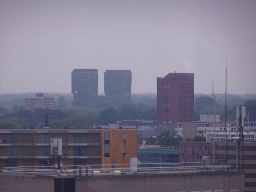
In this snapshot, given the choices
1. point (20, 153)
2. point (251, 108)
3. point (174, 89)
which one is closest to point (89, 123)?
point (174, 89)

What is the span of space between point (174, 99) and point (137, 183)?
10085 cm

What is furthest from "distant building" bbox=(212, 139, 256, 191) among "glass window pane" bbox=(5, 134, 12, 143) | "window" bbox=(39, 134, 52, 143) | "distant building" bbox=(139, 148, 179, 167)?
"distant building" bbox=(139, 148, 179, 167)

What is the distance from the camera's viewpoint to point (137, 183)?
20.6 metres

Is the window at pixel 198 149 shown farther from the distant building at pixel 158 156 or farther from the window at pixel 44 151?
the window at pixel 44 151

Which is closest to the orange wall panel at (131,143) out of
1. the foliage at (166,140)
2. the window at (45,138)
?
the window at (45,138)

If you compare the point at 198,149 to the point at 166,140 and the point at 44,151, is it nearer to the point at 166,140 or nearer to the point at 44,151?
the point at 44,151

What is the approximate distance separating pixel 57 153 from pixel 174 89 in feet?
338

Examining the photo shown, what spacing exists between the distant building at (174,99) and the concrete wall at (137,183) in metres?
97.3

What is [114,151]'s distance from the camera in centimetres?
4416

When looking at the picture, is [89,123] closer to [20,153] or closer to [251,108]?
[251,108]

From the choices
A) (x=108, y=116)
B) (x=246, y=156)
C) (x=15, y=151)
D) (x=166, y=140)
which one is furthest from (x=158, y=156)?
(x=108, y=116)

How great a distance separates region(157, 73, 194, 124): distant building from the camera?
121062 mm

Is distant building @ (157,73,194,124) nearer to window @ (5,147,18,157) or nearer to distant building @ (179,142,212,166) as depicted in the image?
distant building @ (179,142,212,166)

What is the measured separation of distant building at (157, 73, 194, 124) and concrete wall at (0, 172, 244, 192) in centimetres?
9734
